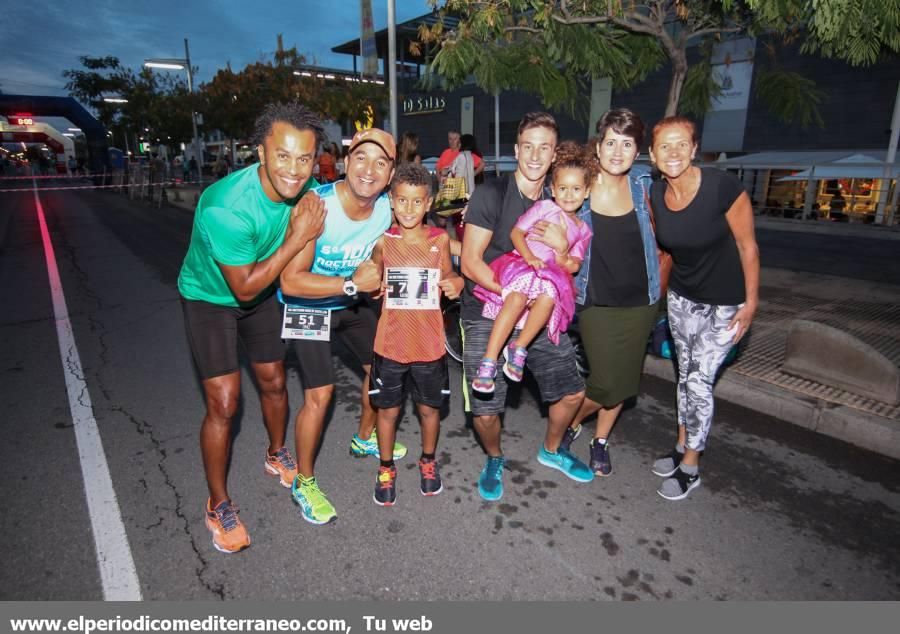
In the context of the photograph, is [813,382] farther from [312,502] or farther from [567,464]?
[312,502]

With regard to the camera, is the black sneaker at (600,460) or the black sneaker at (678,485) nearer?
the black sneaker at (678,485)

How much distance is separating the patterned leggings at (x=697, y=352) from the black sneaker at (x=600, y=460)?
508 millimetres

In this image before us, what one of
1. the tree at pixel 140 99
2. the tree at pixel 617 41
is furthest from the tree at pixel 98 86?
the tree at pixel 617 41

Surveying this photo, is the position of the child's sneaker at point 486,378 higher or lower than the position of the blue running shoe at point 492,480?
higher

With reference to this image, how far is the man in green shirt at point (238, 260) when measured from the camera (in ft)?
8.40

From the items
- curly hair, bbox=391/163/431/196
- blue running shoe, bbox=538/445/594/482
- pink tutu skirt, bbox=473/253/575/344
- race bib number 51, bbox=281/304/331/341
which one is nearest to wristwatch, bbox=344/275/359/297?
race bib number 51, bbox=281/304/331/341

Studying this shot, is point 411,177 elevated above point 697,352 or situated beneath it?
elevated above

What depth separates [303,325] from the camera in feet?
9.69

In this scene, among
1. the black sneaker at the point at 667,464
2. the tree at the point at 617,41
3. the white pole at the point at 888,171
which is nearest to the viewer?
the black sneaker at the point at 667,464

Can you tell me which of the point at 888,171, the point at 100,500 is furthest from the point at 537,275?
the point at 888,171

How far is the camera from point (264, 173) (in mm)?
2703

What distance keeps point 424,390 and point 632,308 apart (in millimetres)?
1330

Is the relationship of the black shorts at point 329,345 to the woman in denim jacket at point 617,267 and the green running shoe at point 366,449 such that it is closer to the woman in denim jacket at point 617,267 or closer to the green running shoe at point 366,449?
the green running shoe at point 366,449

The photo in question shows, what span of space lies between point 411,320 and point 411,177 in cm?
77
